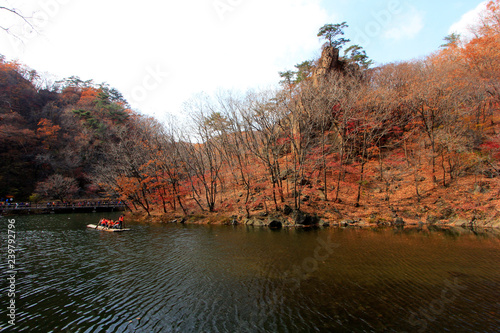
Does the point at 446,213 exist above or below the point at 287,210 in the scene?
below

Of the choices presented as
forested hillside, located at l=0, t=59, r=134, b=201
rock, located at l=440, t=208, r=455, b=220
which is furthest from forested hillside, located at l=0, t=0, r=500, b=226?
forested hillside, located at l=0, t=59, r=134, b=201

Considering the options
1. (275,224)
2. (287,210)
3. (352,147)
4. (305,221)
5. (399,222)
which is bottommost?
(399,222)

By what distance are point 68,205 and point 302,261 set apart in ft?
144

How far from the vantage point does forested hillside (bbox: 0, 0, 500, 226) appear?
21.4m

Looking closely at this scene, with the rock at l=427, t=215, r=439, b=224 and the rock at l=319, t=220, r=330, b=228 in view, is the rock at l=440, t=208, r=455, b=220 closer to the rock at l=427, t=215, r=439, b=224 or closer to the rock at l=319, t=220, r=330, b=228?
the rock at l=427, t=215, r=439, b=224

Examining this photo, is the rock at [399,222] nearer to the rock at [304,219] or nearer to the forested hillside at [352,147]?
the forested hillside at [352,147]

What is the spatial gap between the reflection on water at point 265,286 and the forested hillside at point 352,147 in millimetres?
7525

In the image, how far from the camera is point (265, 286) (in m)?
8.55

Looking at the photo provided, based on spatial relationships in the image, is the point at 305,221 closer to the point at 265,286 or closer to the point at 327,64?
the point at 265,286

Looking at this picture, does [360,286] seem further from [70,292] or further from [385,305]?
[70,292]

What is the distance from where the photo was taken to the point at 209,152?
2927 centimetres

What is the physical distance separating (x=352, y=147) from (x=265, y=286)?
2564 cm

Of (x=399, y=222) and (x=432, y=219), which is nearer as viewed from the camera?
(x=432, y=219)

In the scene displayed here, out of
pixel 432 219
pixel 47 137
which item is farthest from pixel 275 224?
pixel 47 137
